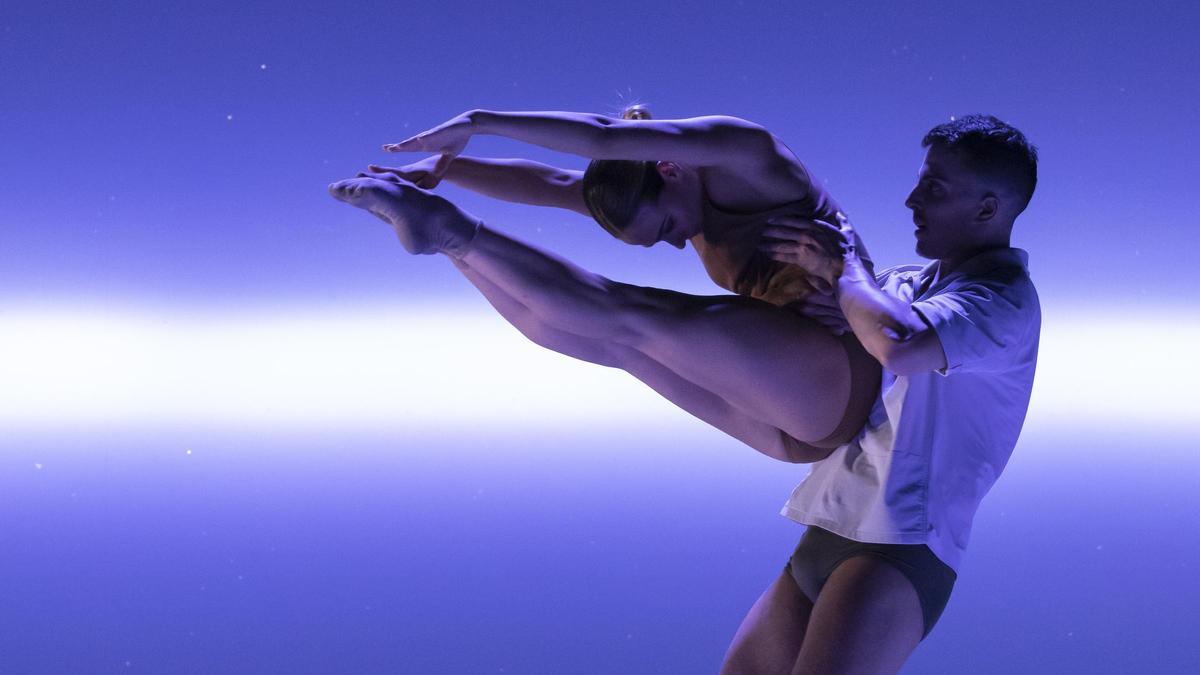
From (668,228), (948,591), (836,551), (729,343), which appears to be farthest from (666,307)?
(948,591)

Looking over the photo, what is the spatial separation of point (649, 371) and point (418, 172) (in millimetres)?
503

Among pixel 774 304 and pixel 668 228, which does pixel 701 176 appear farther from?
pixel 774 304

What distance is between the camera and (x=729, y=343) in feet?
4.94

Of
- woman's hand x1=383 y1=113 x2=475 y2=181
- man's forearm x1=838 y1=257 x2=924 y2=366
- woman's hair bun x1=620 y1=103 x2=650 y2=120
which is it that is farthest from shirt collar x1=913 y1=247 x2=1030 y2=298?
woman's hand x1=383 y1=113 x2=475 y2=181

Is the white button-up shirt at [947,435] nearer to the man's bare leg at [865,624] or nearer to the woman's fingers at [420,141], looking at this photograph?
the man's bare leg at [865,624]

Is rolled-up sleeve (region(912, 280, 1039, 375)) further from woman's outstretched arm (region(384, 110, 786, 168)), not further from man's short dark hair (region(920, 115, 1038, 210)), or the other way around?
woman's outstretched arm (region(384, 110, 786, 168))

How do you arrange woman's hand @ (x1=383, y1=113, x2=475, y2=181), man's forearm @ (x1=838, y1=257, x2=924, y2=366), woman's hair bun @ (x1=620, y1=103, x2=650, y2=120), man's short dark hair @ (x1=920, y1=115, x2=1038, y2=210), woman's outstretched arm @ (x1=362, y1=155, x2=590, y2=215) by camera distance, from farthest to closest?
1. woman's outstretched arm @ (x1=362, y1=155, x2=590, y2=215)
2. woman's hair bun @ (x1=620, y1=103, x2=650, y2=120)
3. man's short dark hair @ (x1=920, y1=115, x2=1038, y2=210)
4. woman's hand @ (x1=383, y1=113, x2=475, y2=181)
5. man's forearm @ (x1=838, y1=257, x2=924, y2=366)

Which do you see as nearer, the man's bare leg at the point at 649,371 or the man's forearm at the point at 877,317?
the man's forearm at the point at 877,317

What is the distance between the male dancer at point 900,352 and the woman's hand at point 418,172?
95mm

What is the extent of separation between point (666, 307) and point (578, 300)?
140 millimetres

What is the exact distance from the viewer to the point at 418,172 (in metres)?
1.61

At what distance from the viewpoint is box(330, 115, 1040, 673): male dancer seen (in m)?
1.41

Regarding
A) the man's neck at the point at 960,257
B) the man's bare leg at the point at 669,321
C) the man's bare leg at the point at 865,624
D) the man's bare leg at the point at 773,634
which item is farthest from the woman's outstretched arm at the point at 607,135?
the man's bare leg at the point at 773,634

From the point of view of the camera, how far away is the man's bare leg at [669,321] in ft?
4.67
